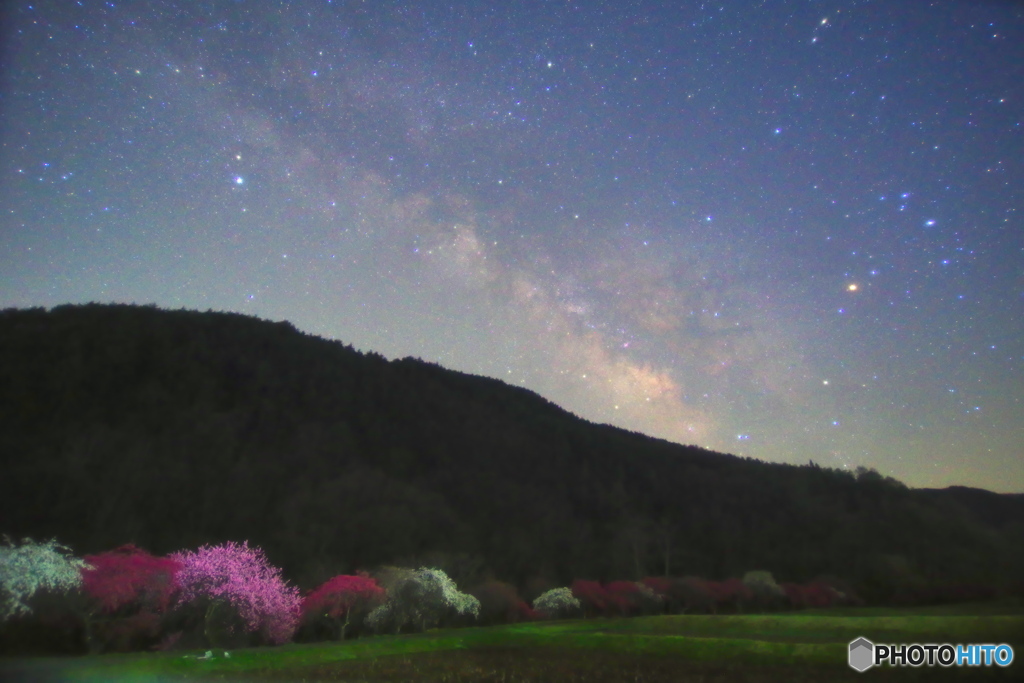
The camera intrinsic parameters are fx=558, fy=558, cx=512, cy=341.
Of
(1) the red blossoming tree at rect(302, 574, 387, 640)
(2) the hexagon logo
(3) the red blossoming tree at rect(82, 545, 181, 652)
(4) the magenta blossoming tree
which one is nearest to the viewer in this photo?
(2) the hexagon logo

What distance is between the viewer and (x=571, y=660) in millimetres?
18547

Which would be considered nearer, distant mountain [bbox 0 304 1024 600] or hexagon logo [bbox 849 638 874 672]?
hexagon logo [bbox 849 638 874 672]

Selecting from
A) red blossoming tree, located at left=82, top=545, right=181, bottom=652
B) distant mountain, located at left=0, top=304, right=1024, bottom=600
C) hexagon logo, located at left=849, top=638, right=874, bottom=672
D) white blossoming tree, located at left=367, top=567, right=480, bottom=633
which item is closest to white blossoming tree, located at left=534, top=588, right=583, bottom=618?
distant mountain, located at left=0, top=304, right=1024, bottom=600

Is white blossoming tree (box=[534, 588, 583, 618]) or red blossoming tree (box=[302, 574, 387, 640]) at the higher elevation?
red blossoming tree (box=[302, 574, 387, 640])

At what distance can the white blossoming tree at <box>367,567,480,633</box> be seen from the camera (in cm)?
3027

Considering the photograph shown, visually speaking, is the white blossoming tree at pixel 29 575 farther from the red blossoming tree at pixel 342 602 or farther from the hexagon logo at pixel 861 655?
the hexagon logo at pixel 861 655

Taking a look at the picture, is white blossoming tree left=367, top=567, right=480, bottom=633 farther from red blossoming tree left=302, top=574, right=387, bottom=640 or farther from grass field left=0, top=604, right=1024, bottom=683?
grass field left=0, top=604, right=1024, bottom=683

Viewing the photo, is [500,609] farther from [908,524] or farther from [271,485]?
[908,524]

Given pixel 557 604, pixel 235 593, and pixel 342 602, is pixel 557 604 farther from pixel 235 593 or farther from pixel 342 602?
Result: pixel 235 593

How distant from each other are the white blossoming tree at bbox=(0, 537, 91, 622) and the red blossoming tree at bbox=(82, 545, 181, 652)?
903 mm

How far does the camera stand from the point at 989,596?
3978 cm

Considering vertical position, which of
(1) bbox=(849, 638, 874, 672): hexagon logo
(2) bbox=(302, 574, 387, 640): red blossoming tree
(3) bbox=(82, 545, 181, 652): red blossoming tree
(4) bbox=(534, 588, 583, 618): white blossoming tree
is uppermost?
(1) bbox=(849, 638, 874, 672): hexagon logo

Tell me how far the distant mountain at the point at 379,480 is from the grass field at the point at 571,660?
21.9m

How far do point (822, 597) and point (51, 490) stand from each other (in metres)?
72.4
